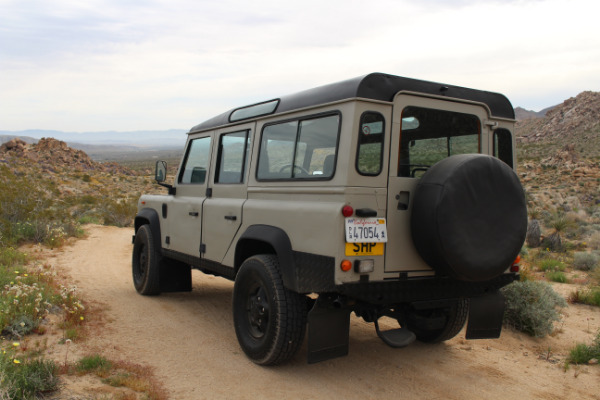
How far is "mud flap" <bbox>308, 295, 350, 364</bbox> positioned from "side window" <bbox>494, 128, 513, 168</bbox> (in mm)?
2068

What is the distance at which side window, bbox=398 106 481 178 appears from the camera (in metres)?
4.39

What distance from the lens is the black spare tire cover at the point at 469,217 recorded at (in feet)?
12.8

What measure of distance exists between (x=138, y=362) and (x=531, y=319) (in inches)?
171

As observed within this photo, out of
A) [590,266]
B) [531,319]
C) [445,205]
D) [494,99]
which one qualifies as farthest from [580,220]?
[445,205]

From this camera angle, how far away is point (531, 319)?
20.1 ft

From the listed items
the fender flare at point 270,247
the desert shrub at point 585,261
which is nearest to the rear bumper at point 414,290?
the fender flare at point 270,247

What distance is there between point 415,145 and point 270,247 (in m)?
1.60

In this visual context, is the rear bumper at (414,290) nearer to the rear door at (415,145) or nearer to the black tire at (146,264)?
the rear door at (415,145)

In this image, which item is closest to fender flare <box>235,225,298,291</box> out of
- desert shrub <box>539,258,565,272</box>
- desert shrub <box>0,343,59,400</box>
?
desert shrub <box>0,343,59,400</box>

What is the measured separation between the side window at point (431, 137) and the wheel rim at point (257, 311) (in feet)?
5.48

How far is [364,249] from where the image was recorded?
4.00m

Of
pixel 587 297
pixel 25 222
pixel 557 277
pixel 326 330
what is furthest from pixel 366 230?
pixel 25 222

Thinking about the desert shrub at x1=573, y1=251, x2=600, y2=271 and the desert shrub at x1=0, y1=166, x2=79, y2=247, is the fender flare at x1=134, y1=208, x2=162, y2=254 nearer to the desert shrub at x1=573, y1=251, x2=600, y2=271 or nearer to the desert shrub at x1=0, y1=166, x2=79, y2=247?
the desert shrub at x1=0, y1=166, x2=79, y2=247

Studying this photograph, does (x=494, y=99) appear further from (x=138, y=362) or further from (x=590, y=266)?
(x=590, y=266)
